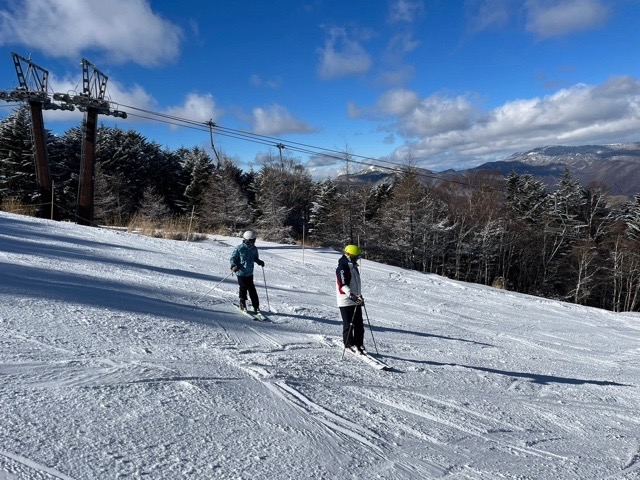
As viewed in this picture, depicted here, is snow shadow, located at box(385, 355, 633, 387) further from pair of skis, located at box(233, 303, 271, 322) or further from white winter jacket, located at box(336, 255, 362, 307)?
pair of skis, located at box(233, 303, 271, 322)

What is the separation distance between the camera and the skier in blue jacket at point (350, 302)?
A: 705cm

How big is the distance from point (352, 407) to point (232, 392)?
1311mm

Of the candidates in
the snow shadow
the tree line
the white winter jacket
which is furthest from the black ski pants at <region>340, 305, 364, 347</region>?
the tree line

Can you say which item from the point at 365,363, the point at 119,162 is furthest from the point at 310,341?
the point at 119,162

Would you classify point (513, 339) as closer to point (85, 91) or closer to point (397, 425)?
point (397, 425)

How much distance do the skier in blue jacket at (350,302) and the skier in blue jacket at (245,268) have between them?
2.29 metres

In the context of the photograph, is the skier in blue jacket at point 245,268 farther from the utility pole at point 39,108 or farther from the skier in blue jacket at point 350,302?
the utility pole at point 39,108

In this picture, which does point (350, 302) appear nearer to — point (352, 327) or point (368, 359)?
point (352, 327)

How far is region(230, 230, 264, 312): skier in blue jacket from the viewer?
28.7ft

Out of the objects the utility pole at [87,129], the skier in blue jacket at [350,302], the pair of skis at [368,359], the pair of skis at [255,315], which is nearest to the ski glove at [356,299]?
the skier in blue jacket at [350,302]

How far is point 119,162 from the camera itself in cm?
4794

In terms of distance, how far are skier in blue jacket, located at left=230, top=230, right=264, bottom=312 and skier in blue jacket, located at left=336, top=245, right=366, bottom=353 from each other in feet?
7.50

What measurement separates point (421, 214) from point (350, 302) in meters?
33.9

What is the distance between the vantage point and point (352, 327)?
7074 mm
